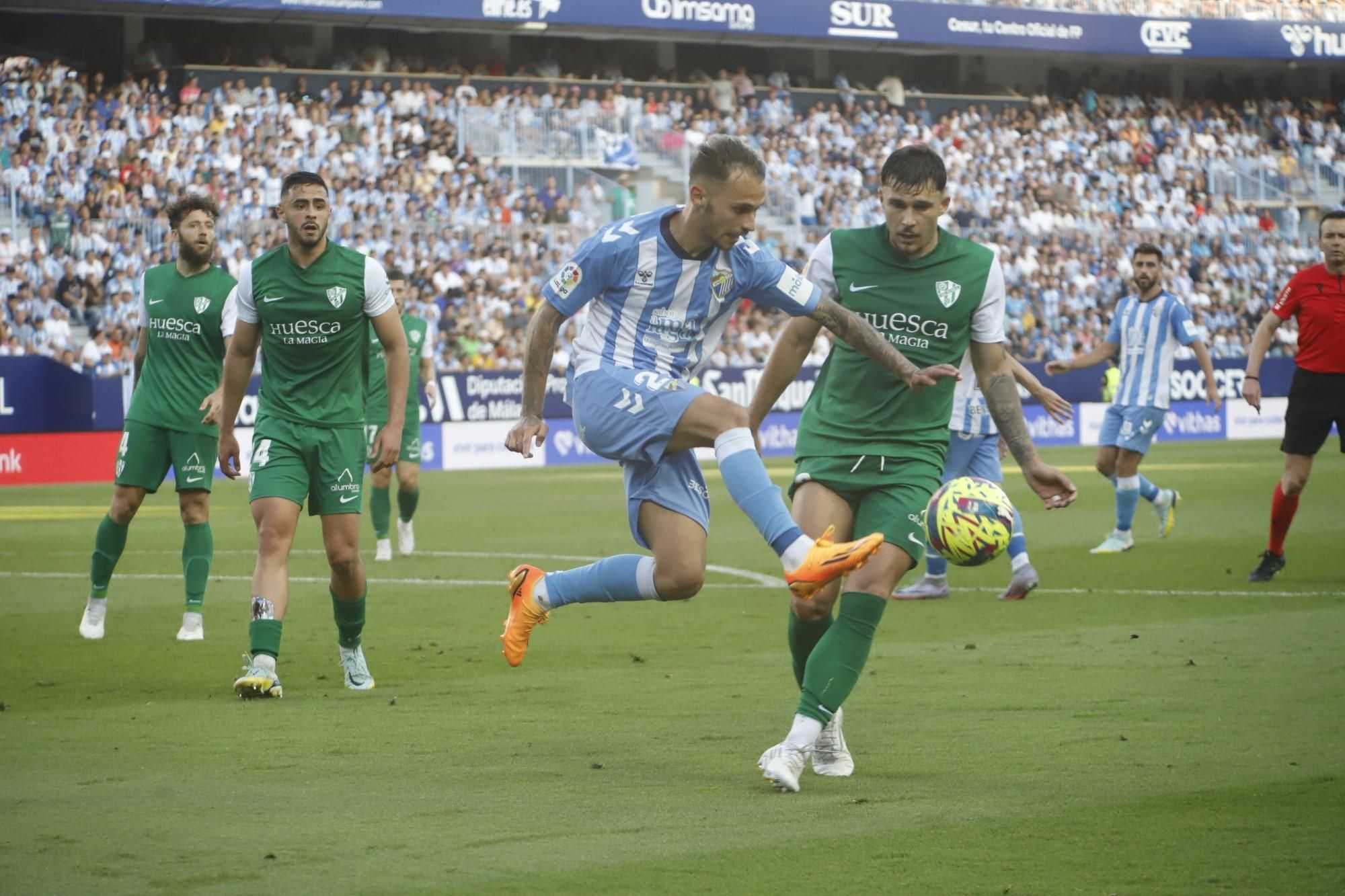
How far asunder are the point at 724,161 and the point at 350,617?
10.9 ft

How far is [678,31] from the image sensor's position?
141 ft

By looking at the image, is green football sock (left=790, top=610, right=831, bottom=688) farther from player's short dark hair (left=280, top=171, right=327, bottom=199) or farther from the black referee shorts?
the black referee shorts

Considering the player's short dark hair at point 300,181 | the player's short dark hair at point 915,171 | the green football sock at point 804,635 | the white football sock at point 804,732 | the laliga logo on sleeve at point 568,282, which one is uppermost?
the player's short dark hair at point 915,171

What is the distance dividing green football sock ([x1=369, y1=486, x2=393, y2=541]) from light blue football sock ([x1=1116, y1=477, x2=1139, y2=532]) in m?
6.23

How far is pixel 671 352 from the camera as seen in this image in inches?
250

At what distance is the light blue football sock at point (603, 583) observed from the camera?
6.38m

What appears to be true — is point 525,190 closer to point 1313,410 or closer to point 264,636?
point 1313,410

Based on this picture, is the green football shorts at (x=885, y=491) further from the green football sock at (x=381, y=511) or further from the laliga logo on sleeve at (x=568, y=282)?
the green football sock at (x=381, y=511)

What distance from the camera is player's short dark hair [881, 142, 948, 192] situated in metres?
6.19

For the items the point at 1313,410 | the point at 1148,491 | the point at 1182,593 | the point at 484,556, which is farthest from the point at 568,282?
the point at 1148,491

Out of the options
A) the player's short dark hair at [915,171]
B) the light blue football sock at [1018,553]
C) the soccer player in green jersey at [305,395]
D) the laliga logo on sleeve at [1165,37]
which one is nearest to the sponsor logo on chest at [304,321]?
the soccer player in green jersey at [305,395]

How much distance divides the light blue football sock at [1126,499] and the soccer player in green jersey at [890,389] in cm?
889

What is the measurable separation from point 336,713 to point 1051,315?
3333 cm

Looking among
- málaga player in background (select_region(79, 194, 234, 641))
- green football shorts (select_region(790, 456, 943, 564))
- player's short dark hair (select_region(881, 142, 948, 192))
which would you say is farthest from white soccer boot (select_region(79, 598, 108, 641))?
player's short dark hair (select_region(881, 142, 948, 192))
